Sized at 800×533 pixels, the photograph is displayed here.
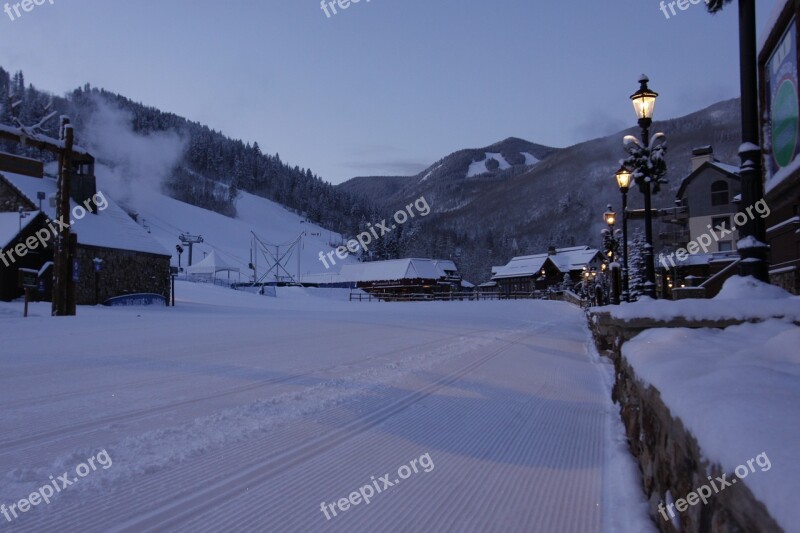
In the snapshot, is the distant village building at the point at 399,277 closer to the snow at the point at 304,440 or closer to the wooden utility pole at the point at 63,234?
the wooden utility pole at the point at 63,234

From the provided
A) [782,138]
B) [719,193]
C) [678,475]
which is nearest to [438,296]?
[719,193]

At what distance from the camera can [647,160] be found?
1397 cm

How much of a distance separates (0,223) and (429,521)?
107ft

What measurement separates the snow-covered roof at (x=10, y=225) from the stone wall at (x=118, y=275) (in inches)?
109

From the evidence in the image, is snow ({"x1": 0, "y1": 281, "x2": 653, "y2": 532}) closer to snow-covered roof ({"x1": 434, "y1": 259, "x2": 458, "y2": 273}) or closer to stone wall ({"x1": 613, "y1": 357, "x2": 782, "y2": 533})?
stone wall ({"x1": 613, "y1": 357, "x2": 782, "y2": 533})

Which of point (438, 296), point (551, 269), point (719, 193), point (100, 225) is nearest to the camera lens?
point (100, 225)

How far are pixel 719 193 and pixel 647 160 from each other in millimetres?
29356

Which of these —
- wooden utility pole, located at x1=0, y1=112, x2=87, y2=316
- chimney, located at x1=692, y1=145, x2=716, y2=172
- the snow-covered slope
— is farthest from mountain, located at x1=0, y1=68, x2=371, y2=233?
wooden utility pole, located at x1=0, y1=112, x2=87, y2=316

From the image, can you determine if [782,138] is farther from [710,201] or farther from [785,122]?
[710,201]

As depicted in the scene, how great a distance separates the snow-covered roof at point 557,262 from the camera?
76812 millimetres

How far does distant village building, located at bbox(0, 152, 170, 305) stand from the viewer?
27675 millimetres

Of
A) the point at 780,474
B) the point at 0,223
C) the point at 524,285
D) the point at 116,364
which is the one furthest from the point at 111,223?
the point at 524,285

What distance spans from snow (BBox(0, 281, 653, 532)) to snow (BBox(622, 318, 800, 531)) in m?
1.06

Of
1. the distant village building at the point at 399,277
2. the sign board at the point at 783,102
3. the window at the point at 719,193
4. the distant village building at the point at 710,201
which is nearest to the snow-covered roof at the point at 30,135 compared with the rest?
the sign board at the point at 783,102
